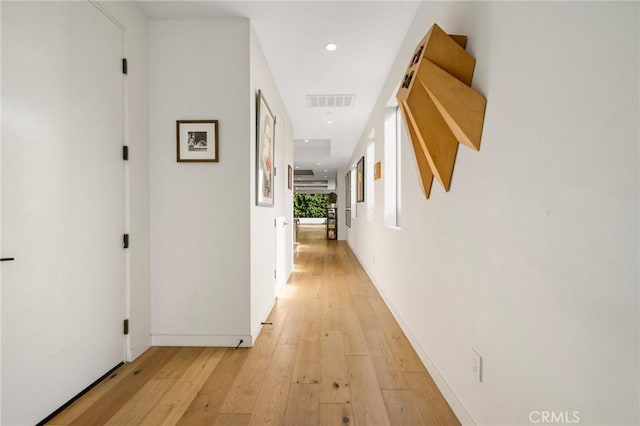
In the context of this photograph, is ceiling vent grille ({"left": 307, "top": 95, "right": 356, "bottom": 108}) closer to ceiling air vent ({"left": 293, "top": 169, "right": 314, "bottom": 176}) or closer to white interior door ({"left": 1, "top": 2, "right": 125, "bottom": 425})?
white interior door ({"left": 1, "top": 2, "right": 125, "bottom": 425})

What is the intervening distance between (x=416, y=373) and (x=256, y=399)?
40.3 inches

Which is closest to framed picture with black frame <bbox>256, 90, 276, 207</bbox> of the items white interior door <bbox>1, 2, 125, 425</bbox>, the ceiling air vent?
white interior door <bbox>1, 2, 125, 425</bbox>

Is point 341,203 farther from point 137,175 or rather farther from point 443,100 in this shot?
point 443,100

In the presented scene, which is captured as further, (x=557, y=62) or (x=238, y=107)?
(x=238, y=107)

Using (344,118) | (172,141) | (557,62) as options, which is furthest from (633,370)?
(344,118)

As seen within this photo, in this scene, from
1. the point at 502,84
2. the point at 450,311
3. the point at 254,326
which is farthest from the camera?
the point at 254,326

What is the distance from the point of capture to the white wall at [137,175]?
218 cm

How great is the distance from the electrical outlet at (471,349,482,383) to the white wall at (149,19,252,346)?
1.64 m

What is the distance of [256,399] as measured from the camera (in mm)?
1737

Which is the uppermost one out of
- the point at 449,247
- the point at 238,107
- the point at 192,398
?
the point at 238,107

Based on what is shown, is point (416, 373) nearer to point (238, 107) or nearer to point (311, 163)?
point (238, 107)

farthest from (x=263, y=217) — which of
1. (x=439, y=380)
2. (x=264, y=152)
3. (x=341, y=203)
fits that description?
(x=341, y=203)
